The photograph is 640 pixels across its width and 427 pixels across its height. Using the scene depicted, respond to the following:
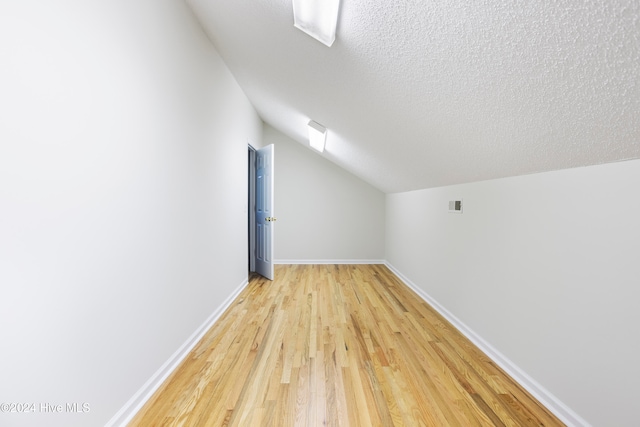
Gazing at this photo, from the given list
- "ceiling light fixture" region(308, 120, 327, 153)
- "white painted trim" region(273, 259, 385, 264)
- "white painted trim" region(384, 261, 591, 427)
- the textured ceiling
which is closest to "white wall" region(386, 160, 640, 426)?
"white painted trim" region(384, 261, 591, 427)

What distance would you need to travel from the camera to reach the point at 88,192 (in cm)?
Result: 128

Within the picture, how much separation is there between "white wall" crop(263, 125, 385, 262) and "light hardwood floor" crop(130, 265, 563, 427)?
235 centimetres

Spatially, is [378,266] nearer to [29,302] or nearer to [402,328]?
[402,328]

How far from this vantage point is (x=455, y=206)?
9.11 feet

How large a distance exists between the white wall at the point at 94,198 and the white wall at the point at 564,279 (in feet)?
7.13

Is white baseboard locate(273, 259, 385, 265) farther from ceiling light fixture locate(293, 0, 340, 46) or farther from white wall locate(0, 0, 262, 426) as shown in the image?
ceiling light fixture locate(293, 0, 340, 46)

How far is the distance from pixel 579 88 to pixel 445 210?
2.07 meters

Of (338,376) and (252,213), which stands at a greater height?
(252,213)

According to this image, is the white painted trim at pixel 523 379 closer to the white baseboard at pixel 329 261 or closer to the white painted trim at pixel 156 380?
the white painted trim at pixel 156 380

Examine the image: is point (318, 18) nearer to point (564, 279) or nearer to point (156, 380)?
point (564, 279)

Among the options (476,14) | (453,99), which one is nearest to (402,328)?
(453,99)

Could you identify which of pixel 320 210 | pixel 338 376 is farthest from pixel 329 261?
pixel 338 376

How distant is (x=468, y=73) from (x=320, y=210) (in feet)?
14.1

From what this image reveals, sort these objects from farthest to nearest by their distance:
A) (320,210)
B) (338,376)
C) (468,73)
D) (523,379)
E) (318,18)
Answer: (320,210) < (338,376) < (523,379) < (318,18) < (468,73)
